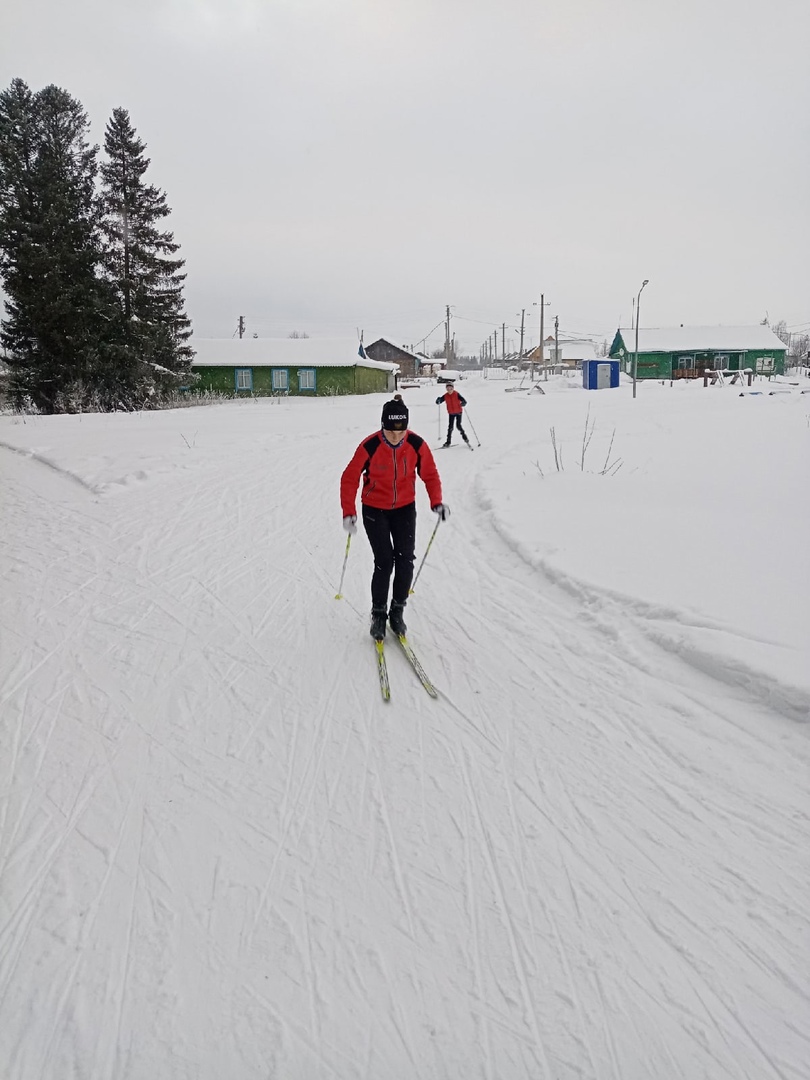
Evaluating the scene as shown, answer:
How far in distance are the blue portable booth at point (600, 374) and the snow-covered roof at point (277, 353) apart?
50.3 ft

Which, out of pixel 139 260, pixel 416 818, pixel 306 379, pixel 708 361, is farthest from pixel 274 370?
pixel 416 818

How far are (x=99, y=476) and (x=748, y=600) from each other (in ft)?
35.0

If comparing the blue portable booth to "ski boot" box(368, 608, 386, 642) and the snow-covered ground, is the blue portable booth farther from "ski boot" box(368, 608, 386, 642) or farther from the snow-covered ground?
"ski boot" box(368, 608, 386, 642)

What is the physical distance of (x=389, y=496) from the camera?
191 inches

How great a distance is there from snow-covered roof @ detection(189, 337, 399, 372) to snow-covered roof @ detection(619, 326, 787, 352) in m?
28.1

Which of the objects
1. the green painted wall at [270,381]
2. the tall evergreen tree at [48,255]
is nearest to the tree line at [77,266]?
the tall evergreen tree at [48,255]

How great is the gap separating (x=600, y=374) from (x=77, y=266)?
32.3 meters

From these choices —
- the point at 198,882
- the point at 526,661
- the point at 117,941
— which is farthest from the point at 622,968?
the point at 526,661

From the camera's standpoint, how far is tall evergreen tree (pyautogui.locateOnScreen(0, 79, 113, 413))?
28.0 metres

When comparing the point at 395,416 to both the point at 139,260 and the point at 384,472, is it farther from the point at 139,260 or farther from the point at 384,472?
the point at 139,260

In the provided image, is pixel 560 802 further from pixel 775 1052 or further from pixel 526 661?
pixel 526 661

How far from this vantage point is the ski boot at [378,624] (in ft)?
16.1

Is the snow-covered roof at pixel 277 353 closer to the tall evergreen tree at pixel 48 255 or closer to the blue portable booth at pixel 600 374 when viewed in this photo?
the tall evergreen tree at pixel 48 255

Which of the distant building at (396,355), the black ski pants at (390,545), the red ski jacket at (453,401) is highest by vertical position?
the distant building at (396,355)
